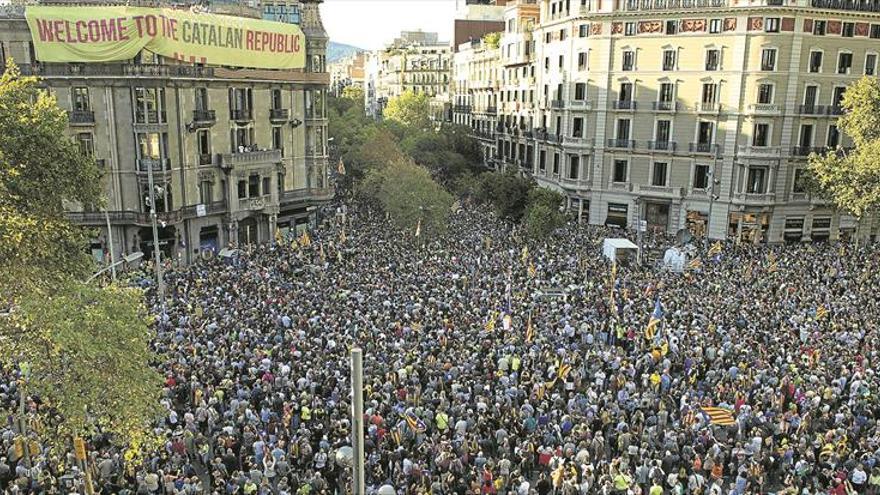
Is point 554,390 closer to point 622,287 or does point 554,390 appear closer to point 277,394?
point 277,394

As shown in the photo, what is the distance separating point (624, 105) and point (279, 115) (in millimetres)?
25347

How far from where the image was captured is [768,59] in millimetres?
48969

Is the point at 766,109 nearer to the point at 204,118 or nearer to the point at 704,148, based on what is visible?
the point at 704,148

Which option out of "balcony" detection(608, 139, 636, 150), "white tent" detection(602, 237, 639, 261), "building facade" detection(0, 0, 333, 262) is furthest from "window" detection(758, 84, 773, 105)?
"building facade" detection(0, 0, 333, 262)

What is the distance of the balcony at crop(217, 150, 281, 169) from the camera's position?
46938 mm

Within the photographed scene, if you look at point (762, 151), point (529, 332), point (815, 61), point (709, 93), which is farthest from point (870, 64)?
point (529, 332)

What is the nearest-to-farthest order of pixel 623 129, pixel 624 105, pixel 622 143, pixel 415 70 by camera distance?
pixel 624 105 < pixel 622 143 < pixel 623 129 < pixel 415 70

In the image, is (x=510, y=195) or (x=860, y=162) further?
(x=510, y=195)

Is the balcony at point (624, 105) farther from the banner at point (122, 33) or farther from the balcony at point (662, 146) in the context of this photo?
the banner at point (122, 33)

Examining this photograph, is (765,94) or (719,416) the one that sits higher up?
(765,94)

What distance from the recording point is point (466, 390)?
22281 mm

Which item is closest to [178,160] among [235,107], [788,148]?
[235,107]

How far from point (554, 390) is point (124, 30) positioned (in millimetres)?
31851

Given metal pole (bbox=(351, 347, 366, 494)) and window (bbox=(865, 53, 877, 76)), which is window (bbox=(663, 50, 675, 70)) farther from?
metal pole (bbox=(351, 347, 366, 494))
